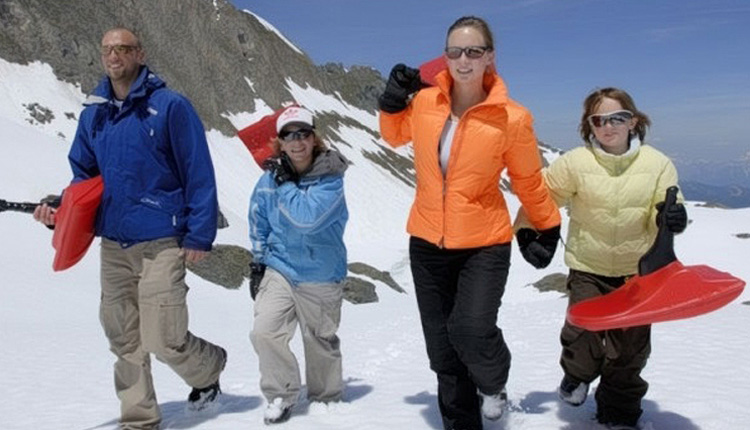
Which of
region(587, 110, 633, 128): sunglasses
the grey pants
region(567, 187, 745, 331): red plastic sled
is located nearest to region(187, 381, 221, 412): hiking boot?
the grey pants

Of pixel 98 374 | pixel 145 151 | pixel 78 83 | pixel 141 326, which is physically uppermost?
pixel 78 83

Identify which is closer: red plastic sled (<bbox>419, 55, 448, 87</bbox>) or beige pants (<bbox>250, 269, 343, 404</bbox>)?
red plastic sled (<bbox>419, 55, 448, 87</bbox>)

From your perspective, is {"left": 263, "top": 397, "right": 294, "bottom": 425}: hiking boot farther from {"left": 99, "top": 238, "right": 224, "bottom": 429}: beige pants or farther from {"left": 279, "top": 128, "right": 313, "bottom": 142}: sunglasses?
{"left": 279, "top": 128, "right": 313, "bottom": 142}: sunglasses

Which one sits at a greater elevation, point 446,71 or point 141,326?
point 446,71

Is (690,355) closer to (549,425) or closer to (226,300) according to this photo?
(549,425)

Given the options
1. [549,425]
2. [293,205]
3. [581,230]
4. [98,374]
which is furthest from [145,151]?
[98,374]

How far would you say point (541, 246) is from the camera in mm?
4699

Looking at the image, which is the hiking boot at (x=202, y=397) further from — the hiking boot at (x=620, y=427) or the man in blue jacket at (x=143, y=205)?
the hiking boot at (x=620, y=427)

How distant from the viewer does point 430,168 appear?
4.62 metres

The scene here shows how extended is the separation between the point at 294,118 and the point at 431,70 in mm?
1235

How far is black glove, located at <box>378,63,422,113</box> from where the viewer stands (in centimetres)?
483

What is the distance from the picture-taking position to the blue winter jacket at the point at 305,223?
212 inches

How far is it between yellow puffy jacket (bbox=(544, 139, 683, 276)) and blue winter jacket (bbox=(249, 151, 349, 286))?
1.74 meters

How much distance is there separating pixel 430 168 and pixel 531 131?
2.34ft
